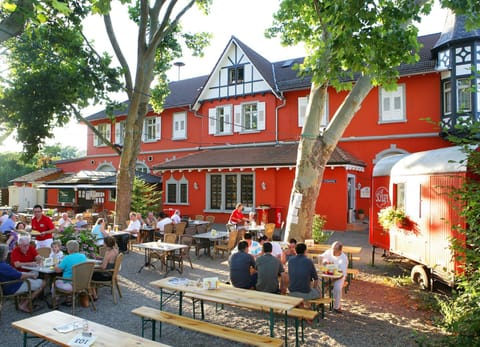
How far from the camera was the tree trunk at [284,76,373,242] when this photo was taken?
8977 mm

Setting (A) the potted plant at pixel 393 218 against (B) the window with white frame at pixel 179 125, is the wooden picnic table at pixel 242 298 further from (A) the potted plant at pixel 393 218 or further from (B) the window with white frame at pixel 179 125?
(B) the window with white frame at pixel 179 125

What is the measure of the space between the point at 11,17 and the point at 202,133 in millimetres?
17276

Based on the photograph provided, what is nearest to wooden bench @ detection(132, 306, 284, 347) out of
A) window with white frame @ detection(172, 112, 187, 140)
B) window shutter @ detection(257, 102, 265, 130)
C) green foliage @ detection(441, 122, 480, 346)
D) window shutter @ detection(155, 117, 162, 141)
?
green foliage @ detection(441, 122, 480, 346)

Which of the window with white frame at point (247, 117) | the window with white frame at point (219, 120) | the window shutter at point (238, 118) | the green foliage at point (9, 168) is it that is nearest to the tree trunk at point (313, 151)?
the window with white frame at point (247, 117)

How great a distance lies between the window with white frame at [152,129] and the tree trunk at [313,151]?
17.5 meters

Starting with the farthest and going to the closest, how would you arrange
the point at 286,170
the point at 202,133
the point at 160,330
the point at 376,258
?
the point at 202,133 < the point at 286,170 < the point at 376,258 < the point at 160,330

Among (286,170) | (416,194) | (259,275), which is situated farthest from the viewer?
(286,170)

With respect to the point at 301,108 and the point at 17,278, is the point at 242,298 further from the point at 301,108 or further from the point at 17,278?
the point at 301,108

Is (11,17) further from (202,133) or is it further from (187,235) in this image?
(202,133)

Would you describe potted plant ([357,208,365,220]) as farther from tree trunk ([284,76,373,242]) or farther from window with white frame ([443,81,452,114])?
tree trunk ([284,76,373,242])

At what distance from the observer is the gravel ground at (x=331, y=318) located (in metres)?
5.14

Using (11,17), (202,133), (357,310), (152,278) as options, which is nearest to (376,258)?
(357,310)

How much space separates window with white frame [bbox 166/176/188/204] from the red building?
0.06 m

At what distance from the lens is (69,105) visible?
13680mm
